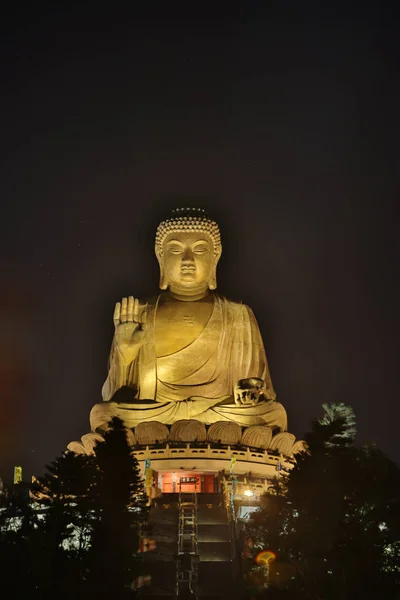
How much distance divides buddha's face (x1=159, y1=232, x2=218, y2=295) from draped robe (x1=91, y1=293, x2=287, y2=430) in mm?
559

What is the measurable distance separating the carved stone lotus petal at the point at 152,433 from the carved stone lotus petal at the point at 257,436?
1434mm

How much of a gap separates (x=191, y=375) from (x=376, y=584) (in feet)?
30.6

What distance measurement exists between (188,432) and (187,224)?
213 inches

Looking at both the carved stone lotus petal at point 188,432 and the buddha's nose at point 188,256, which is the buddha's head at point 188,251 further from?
the carved stone lotus petal at point 188,432

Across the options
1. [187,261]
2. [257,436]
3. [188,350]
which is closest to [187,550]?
[257,436]

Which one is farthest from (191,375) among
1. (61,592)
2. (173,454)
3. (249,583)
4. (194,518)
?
(61,592)

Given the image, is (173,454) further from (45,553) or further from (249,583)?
(45,553)

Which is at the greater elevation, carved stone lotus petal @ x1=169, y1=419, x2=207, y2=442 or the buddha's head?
the buddha's head

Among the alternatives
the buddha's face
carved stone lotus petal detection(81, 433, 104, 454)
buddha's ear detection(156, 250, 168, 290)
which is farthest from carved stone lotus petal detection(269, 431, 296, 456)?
buddha's ear detection(156, 250, 168, 290)

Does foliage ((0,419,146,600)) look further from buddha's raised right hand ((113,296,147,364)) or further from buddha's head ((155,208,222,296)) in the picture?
buddha's head ((155,208,222,296))

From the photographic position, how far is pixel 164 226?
23.4 metres

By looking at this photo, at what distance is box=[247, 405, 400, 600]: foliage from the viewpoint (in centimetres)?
1326

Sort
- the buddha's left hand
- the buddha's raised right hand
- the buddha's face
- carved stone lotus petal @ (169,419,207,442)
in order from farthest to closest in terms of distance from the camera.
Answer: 1. the buddha's face
2. the buddha's raised right hand
3. the buddha's left hand
4. carved stone lotus petal @ (169,419,207,442)

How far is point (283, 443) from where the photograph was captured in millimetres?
20188
